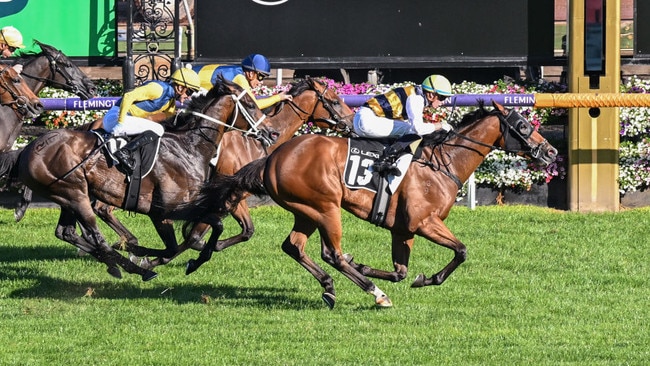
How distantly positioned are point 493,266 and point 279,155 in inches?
110

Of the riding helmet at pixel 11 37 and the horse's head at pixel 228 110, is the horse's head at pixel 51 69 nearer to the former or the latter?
the riding helmet at pixel 11 37

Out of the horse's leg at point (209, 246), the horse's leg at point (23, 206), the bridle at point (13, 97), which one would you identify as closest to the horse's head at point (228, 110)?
the horse's leg at point (209, 246)

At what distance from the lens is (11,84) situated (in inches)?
448

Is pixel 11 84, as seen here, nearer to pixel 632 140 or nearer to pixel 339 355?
pixel 339 355

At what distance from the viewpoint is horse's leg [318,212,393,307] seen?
9.44m

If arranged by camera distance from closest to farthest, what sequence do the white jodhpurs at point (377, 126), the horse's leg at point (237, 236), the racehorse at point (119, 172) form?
the white jodhpurs at point (377, 126), the racehorse at point (119, 172), the horse's leg at point (237, 236)

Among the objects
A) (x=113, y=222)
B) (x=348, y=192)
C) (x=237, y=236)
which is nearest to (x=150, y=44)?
(x=113, y=222)

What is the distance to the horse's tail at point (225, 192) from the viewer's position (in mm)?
9617

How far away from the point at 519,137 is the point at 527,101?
4038 millimetres

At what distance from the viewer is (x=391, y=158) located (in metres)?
9.54

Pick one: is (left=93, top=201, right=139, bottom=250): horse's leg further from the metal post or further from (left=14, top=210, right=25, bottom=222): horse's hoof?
the metal post

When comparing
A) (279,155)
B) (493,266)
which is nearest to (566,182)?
(493,266)

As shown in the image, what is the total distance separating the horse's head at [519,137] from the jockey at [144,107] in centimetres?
251

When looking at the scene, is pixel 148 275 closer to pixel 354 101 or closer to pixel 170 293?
pixel 170 293
